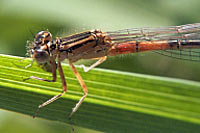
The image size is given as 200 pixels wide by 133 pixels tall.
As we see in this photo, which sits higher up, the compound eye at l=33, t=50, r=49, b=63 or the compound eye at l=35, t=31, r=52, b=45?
the compound eye at l=35, t=31, r=52, b=45

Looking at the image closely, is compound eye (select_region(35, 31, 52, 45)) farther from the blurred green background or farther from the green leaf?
the blurred green background

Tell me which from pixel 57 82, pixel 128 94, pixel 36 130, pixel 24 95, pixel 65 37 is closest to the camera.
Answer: pixel 128 94

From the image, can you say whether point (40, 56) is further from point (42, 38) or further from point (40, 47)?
point (42, 38)

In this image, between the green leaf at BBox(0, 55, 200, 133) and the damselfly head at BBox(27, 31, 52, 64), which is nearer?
the green leaf at BBox(0, 55, 200, 133)

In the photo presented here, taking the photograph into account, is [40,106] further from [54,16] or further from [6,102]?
[54,16]

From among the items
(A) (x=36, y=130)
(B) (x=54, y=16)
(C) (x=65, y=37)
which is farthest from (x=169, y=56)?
(A) (x=36, y=130)

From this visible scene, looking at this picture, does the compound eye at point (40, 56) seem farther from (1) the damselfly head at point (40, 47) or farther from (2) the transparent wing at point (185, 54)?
(2) the transparent wing at point (185, 54)

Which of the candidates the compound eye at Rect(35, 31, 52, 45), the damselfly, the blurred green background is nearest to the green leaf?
the damselfly

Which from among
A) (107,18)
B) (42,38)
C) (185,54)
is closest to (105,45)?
(42,38)
